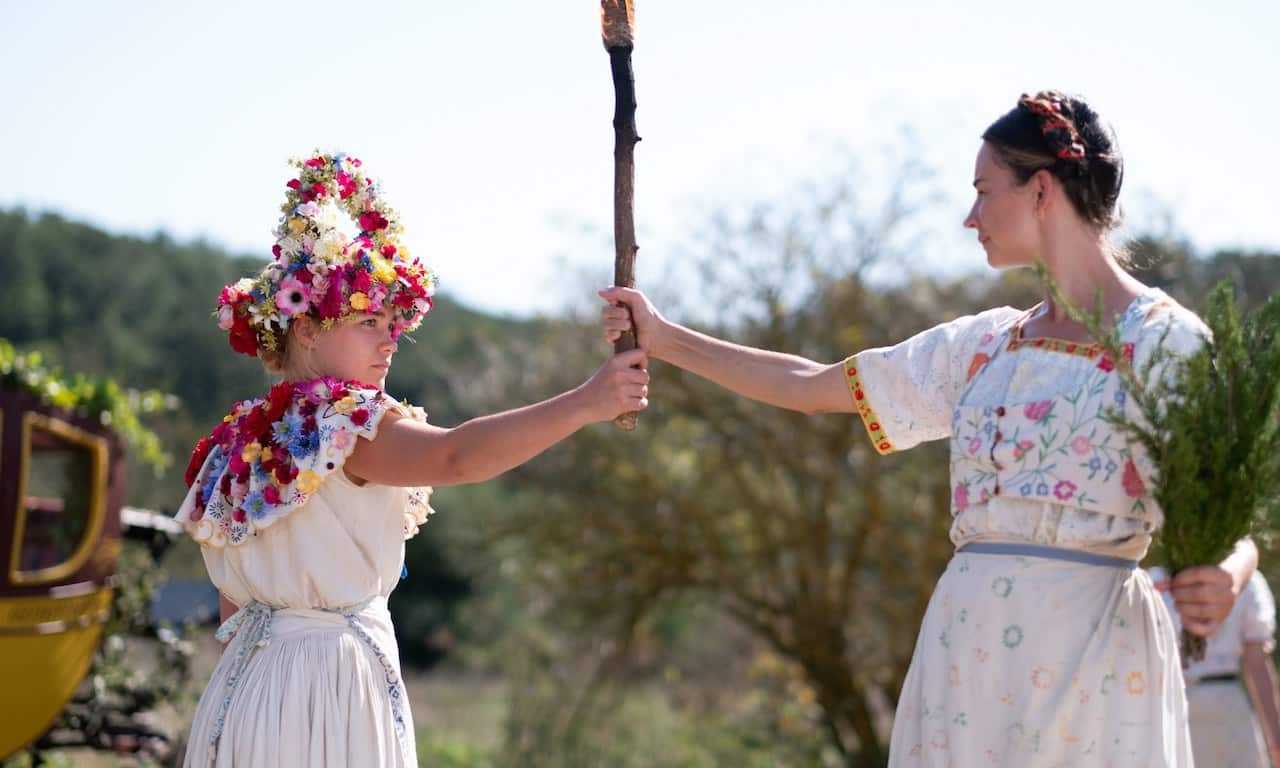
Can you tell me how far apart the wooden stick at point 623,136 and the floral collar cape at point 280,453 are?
61 cm

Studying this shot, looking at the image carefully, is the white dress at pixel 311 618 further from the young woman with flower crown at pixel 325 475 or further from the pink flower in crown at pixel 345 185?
the pink flower in crown at pixel 345 185

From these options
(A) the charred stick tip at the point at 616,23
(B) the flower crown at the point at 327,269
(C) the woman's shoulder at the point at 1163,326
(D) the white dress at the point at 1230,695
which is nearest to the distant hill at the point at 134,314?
(D) the white dress at the point at 1230,695

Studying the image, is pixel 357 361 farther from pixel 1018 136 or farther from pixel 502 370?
pixel 502 370

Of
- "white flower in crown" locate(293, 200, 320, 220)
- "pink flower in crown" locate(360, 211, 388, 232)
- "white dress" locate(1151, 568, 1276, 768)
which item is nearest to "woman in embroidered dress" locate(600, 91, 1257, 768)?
"pink flower in crown" locate(360, 211, 388, 232)

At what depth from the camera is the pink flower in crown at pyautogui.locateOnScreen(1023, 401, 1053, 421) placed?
2981 millimetres

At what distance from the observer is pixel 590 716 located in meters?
11.9

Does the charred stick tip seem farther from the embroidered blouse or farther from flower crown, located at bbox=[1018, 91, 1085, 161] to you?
the embroidered blouse

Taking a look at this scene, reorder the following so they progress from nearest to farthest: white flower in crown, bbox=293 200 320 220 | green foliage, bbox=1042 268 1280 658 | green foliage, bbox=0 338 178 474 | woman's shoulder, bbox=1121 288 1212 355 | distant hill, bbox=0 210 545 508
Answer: green foliage, bbox=1042 268 1280 658
woman's shoulder, bbox=1121 288 1212 355
white flower in crown, bbox=293 200 320 220
green foliage, bbox=0 338 178 474
distant hill, bbox=0 210 545 508

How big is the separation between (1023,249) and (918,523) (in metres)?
7.94

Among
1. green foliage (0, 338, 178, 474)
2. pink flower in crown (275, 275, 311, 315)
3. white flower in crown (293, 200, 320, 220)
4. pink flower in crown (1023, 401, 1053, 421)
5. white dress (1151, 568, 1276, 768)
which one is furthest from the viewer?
green foliage (0, 338, 178, 474)

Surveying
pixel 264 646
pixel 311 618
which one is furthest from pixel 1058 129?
pixel 264 646

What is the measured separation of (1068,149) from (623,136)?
3.51 ft

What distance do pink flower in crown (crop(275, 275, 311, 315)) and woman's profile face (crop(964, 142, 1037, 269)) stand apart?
5.00 ft

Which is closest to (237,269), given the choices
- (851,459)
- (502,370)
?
(502,370)
